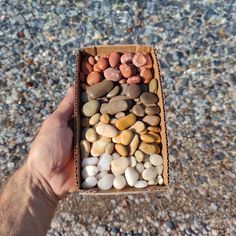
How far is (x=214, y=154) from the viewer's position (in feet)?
8.28

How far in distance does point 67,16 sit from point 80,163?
1.86 meters

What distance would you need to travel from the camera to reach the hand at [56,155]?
1726 millimetres

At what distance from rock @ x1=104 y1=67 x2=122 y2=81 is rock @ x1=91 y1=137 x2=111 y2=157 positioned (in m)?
0.25

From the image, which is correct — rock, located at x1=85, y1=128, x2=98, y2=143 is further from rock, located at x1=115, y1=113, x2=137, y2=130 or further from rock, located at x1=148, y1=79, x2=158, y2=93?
rock, located at x1=148, y1=79, x2=158, y2=93

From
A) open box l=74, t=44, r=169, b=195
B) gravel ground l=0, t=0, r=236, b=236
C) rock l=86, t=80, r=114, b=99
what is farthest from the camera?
gravel ground l=0, t=0, r=236, b=236

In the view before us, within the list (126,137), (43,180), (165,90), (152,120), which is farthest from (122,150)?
(165,90)

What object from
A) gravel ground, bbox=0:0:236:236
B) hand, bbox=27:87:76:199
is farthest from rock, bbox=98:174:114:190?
gravel ground, bbox=0:0:236:236

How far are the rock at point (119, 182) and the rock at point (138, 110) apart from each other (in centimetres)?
24

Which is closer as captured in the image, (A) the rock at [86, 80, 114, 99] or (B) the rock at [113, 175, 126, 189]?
(B) the rock at [113, 175, 126, 189]

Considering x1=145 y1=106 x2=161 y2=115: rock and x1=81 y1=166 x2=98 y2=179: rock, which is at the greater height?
x1=145 y1=106 x2=161 y2=115: rock

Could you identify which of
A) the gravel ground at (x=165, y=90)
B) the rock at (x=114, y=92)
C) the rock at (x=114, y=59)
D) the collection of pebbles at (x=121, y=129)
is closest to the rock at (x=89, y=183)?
Answer: the collection of pebbles at (x=121, y=129)

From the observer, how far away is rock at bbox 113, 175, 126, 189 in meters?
1.56

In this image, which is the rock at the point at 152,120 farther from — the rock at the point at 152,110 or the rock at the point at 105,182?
the rock at the point at 105,182

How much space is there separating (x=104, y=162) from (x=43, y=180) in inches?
12.4
